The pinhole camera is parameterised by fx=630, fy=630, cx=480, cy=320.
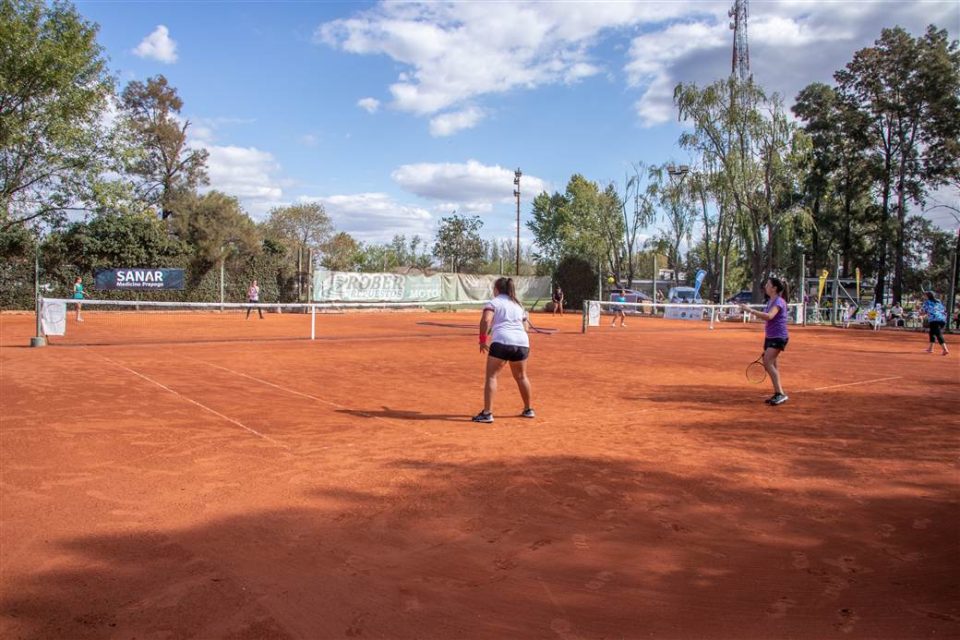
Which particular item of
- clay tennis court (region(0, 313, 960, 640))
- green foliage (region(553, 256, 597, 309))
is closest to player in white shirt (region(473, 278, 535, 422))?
clay tennis court (region(0, 313, 960, 640))

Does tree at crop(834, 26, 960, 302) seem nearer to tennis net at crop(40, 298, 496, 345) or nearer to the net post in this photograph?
tennis net at crop(40, 298, 496, 345)

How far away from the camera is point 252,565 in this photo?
3.50 meters

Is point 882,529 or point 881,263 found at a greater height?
point 881,263

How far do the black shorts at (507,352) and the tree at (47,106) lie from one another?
2836 centimetres

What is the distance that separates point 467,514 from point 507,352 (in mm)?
2968

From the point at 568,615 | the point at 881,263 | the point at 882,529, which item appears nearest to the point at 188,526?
the point at 568,615

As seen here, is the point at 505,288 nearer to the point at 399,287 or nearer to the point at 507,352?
the point at 507,352

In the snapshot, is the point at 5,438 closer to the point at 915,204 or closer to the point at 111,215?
the point at 111,215

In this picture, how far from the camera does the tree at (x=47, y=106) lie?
25.9 meters

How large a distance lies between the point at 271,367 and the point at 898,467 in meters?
9.74

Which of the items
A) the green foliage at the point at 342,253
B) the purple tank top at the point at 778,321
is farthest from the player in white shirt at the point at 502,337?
the green foliage at the point at 342,253

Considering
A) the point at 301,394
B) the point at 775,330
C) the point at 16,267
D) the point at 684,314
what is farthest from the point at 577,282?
the point at 301,394

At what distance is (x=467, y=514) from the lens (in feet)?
14.2

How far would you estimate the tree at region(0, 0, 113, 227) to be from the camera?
25922mm
